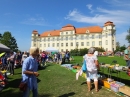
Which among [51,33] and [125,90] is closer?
[125,90]

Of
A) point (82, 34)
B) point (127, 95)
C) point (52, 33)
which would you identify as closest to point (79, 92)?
point (127, 95)

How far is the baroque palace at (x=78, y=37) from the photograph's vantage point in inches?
2844

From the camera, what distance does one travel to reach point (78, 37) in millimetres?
82500

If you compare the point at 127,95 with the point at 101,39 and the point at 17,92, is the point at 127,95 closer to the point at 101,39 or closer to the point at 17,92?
the point at 17,92

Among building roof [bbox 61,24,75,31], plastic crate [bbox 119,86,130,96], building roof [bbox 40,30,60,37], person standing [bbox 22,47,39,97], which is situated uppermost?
building roof [bbox 61,24,75,31]

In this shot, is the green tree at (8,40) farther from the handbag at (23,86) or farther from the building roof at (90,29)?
the handbag at (23,86)

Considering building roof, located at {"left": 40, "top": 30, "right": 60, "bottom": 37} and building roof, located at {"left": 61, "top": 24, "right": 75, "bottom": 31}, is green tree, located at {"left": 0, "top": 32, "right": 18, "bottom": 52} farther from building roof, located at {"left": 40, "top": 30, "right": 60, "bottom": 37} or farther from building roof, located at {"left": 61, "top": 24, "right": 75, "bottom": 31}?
building roof, located at {"left": 61, "top": 24, "right": 75, "bottom": 31}

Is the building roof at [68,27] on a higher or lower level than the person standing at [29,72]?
higher

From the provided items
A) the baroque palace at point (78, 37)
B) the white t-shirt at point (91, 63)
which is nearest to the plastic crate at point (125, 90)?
the white t-shirt at point (91, 63)

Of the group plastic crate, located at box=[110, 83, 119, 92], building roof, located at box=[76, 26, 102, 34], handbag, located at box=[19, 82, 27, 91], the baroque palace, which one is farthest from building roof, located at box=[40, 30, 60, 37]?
handbag, located at box=[19, 82, 27, 91]

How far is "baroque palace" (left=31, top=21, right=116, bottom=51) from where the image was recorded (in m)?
72.2

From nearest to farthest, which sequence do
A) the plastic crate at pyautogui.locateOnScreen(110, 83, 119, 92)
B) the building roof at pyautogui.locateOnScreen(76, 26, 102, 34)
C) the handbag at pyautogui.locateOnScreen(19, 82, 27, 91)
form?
the handbag at pyautogui.locateOnScreen(19, 82, 27, 91) → the plastic crate at pyautogui.locateOnScreen(110, 83, 119, 92) → the building roof at pyautogui.locateOnScreen(76, 26, 102, 34)

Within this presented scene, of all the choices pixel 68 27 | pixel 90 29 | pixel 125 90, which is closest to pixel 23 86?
pixel 125 90

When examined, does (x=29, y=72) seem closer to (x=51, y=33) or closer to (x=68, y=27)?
(x=68, y=27)
